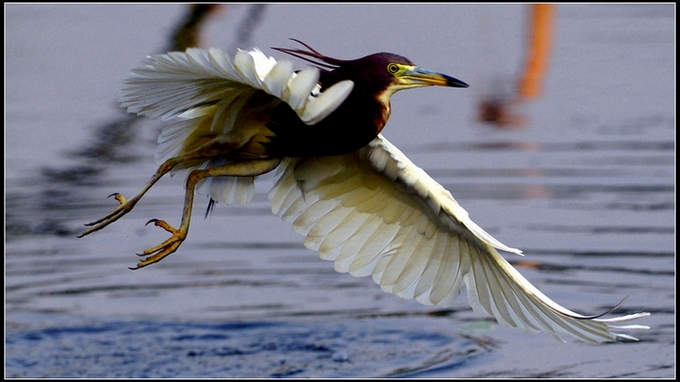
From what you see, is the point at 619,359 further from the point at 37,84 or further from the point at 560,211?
the point at 37,84

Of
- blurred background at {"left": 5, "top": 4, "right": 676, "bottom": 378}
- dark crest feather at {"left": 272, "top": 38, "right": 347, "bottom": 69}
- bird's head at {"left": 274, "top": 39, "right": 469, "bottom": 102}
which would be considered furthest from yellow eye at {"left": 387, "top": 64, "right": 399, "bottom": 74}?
blurred background at {"left": 5, "top": 4, "right": 676, "bottom": 378}

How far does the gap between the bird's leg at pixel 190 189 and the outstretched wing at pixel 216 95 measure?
11 centimetres

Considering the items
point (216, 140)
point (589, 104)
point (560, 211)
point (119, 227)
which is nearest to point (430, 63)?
point (589, 104)

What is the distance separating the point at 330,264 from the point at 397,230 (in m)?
2.77

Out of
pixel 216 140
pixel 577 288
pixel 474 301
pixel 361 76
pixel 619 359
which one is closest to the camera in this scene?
pixel 361 76

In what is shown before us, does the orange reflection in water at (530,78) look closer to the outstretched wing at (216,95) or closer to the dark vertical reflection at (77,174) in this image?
the dark vertical reflection at (77,174)

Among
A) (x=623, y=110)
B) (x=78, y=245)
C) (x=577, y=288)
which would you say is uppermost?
(x=623, y=110)

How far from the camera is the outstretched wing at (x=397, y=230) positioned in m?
5.51

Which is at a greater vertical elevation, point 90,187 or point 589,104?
point 589,104

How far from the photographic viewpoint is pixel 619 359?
697 cm

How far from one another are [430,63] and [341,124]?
24.8 feet

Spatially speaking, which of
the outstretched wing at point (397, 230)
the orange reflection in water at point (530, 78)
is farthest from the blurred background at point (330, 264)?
the outstretched wing at point (397, 230)

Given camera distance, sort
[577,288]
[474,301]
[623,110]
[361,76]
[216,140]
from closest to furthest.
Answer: [361,76] → [216,140] → [474,301] → [577,288] → [623,110]

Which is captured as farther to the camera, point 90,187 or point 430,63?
point 430,63
